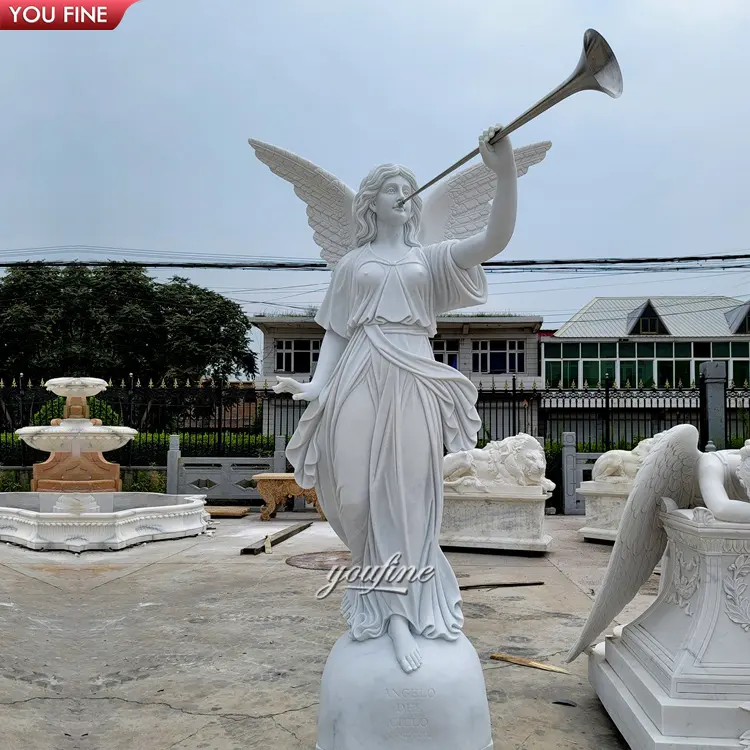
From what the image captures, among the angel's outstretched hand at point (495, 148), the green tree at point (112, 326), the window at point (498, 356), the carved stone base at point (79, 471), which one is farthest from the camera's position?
the window at point (498, 356)

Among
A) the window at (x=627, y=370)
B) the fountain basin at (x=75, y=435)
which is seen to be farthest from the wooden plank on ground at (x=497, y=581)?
the window at (x=627, y=370)

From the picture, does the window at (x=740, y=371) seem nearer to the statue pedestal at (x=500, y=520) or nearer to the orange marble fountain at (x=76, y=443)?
the statue pedestal at (x=500, y=520)

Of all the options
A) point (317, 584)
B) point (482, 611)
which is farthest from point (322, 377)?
point (317, 584)

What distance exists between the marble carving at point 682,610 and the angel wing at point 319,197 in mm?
1643

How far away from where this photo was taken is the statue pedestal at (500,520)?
7.00 m

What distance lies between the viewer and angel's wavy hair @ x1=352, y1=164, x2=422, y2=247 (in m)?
2.75

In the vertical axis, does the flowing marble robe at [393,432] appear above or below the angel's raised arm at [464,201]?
below

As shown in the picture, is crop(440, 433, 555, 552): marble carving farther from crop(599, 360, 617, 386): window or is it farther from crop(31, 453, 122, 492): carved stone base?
crop(599, 360, 617, 386): window

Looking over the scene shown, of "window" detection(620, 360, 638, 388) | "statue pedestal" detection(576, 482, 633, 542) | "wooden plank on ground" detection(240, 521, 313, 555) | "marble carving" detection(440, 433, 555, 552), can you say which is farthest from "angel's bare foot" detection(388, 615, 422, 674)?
"window" detection(620, 360, 638, 388)

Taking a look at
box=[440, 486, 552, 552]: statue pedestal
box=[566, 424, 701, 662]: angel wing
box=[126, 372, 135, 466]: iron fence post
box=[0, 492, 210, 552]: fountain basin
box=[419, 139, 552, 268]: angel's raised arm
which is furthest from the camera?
box=[126, 372, 135, 466]: iron fence post

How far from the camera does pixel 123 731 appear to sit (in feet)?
9.32

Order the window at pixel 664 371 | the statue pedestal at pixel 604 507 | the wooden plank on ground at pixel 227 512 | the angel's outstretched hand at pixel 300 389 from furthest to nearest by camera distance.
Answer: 1. the window at pixel 664 371
2. the wooden plank on ground at pixel 227 512
3. the statue pedestal at pixel 604 507
4. the angel's outstretched hand at pixel 300 389

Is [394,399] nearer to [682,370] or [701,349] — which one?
[682,370]

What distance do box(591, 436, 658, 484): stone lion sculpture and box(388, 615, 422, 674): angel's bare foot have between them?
19.1ft
